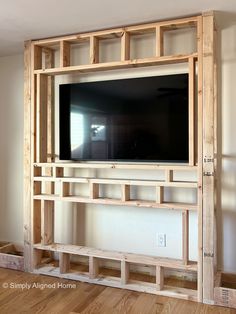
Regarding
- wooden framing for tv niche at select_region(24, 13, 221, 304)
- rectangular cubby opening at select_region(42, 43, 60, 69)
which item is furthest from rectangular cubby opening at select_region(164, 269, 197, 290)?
rectangular cubby opening at select_region(42, 43, 60, 69)

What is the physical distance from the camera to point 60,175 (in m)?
2.98

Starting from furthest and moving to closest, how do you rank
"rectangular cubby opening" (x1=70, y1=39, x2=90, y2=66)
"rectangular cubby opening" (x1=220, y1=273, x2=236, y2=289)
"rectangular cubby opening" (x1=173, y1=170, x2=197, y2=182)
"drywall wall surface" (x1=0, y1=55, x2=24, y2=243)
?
"drywall wall surface" (x1=0, y1=55, x2=24, y2=243) → "rectangular cubby opening" (x1=70, y1=39, x2=90, y2=66) → "rectangular cubby opening" (x1=173, y1=170, x2=197, y2=182) → "rectangular cubby opening" (x1=220, y1=273, x2=236, y2=289)

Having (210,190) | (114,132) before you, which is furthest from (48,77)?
(210,190)

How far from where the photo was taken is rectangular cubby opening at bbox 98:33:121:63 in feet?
9.66

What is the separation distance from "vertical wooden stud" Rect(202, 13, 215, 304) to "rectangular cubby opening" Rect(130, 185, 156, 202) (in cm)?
58

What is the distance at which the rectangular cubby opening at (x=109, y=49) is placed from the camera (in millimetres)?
2944

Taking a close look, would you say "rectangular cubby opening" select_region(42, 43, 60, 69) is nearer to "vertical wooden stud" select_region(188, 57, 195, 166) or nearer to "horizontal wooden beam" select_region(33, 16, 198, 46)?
"horizontal wooden beam" select_region(33, 16, 198, 46)

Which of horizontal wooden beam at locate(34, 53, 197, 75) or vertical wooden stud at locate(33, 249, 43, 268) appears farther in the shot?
vertical wooden stud at locate(33, 249, 43, 268)

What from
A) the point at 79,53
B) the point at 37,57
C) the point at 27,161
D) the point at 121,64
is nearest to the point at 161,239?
the point at 27,161

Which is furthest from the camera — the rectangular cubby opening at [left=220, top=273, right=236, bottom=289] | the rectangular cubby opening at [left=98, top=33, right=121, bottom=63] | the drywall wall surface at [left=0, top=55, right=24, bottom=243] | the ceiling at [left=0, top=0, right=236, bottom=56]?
the drywall wall surface at [left=0, top=55, right=24, bottom=243]

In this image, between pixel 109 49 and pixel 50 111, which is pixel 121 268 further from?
pixel 109 49

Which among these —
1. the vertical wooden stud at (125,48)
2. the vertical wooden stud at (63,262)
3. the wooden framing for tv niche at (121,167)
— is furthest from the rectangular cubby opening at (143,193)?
the vertical wooden stud at (125,48)

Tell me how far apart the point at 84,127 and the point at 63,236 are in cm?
118

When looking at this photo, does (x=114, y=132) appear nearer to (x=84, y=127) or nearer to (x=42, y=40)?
(x=84, y=127)
